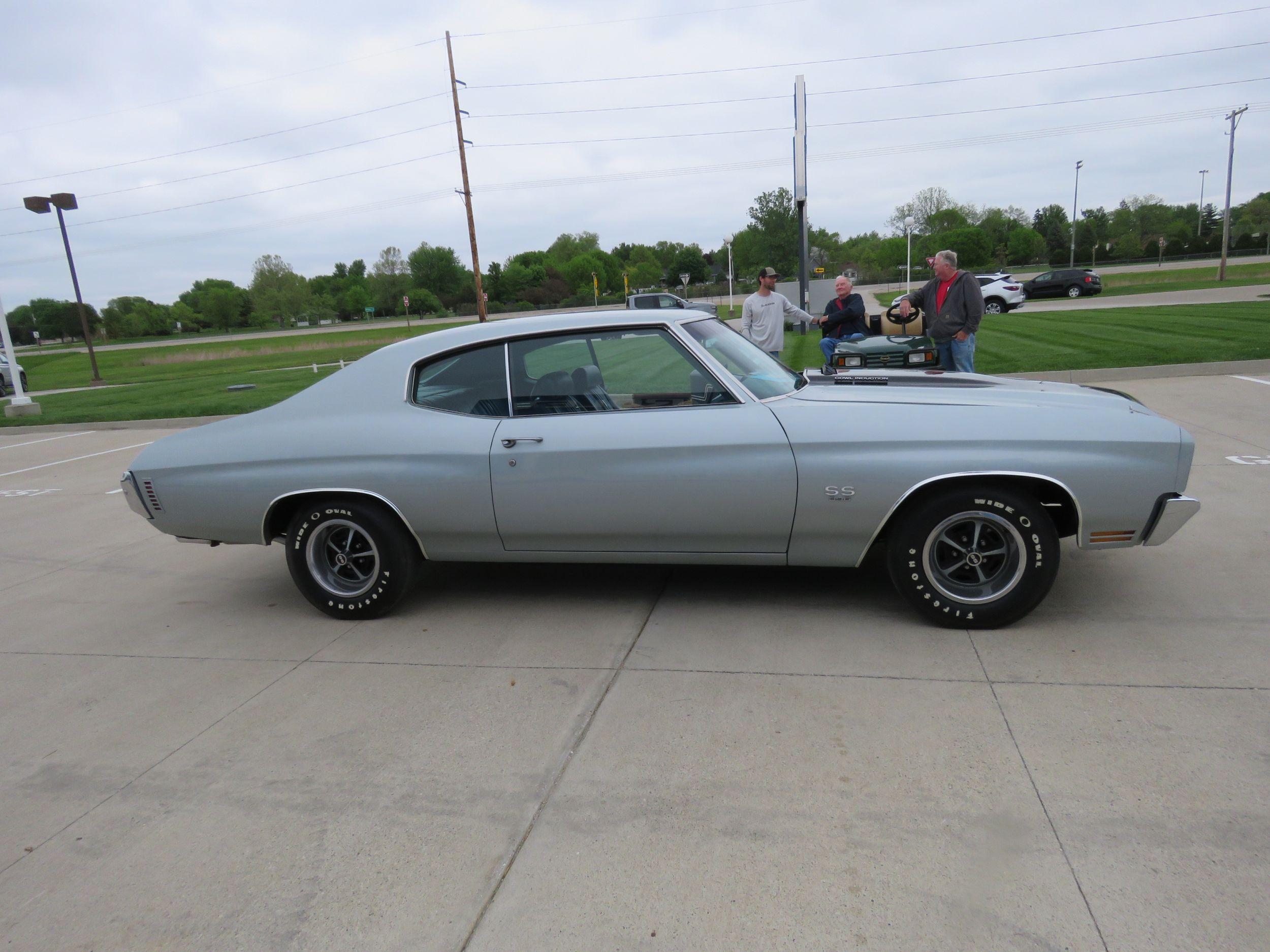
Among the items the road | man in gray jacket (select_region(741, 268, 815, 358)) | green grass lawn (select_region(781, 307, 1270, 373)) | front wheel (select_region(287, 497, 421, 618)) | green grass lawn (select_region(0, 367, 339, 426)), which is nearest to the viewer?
the road

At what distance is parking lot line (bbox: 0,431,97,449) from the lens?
1305cm

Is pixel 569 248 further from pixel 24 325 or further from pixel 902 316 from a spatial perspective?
pixel 902 316

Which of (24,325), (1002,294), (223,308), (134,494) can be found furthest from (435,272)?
(134,494)

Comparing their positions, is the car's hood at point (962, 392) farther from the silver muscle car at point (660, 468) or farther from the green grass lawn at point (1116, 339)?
the green grass lawn at point (1116, 339)

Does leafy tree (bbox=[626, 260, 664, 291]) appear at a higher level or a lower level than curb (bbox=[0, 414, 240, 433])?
higher

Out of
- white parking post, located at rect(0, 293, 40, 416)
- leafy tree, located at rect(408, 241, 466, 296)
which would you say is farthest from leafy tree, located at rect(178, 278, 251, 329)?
white parking post, located at rect(0, 293, 40, 416)

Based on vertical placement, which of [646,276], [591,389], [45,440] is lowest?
[45,440]

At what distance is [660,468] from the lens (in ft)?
12.6

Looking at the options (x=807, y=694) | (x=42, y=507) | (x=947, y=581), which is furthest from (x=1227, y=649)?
(x=42, y=507)

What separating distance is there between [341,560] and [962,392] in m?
3.24

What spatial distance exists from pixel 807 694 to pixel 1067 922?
4.27ft

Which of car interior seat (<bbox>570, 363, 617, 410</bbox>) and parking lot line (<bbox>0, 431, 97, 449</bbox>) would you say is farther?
parking lot line (<bbox>0, 431, 97, 449</bbox>)

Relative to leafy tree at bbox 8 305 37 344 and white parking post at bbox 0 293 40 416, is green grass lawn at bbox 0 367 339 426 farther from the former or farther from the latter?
leafy tree at bbox 8 305 37 344

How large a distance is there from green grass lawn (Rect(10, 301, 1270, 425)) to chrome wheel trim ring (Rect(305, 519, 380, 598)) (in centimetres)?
912
